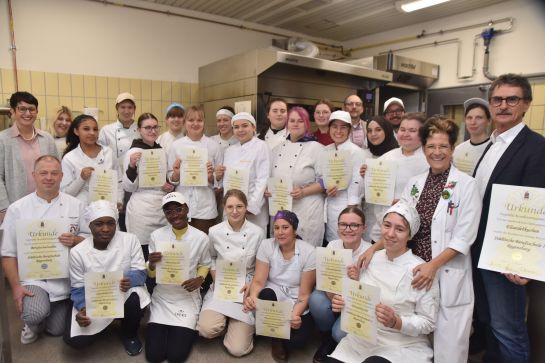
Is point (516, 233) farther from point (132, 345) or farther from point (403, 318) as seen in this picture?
point (132, 345)

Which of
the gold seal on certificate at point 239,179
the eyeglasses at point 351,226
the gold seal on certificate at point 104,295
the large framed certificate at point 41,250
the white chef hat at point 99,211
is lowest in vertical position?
the gold seal on certificate at point 104,295

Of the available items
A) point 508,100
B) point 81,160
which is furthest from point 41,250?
point 508,100

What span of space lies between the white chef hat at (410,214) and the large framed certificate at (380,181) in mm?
438

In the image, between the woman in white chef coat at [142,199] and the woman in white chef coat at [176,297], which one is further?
the woman in white chef coat at [142,199]

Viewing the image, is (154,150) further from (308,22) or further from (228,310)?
(308,22)

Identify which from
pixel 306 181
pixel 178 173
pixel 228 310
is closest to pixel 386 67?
pixel 306 181

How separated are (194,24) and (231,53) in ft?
2.26

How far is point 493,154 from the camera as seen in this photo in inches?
75.4

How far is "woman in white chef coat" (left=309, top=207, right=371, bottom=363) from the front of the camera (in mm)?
2318

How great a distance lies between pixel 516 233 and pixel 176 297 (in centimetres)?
206

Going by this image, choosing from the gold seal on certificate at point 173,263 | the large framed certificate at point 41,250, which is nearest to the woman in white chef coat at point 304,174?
the gold seal on certificate at point 173,263

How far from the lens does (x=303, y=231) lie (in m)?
2.83

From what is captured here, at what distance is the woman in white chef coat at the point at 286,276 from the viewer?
239 cm

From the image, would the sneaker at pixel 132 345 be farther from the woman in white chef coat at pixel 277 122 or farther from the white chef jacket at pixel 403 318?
the woman in white chef coat at pixel 277 122
